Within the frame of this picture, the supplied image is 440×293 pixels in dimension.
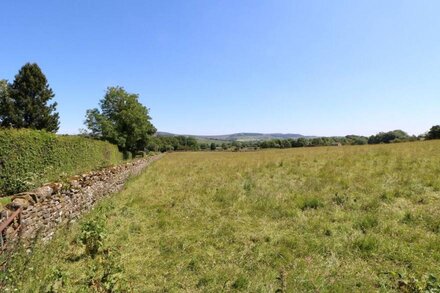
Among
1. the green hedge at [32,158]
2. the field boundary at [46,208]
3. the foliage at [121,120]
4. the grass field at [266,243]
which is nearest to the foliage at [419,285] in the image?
the grass field at [266,243]

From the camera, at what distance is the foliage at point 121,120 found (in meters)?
46.0

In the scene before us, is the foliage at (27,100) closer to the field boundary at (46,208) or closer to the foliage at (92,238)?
the field boundary at (46,208)

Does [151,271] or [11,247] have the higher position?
[11,247]

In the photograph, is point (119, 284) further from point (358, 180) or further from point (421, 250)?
point (358, 180)

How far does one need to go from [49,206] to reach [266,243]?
5.40 metres

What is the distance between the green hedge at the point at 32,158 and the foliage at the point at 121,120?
2897 centimetres

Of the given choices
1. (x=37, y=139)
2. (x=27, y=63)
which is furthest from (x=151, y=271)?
(x=27, y=63)

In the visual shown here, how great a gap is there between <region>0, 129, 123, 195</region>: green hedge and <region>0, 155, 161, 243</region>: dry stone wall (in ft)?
3.16

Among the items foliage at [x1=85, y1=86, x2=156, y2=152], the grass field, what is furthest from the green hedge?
foliage at [x1=85, y1=86, x2=156, y2=152]

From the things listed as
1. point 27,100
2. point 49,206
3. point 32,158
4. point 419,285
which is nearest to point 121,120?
point 27,100

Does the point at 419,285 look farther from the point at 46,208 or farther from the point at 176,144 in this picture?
the point at 176,144

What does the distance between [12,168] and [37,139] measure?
2110 millimetres

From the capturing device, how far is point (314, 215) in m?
8.11

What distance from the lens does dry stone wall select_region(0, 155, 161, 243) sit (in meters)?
5.54
